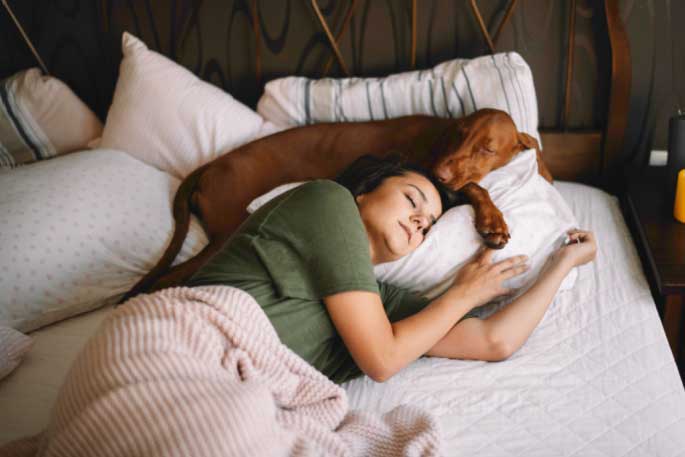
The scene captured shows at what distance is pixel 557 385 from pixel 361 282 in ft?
1.61

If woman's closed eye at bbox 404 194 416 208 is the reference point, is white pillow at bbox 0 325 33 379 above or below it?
below

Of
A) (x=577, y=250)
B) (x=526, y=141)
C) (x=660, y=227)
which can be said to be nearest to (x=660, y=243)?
(x=660, y=227)

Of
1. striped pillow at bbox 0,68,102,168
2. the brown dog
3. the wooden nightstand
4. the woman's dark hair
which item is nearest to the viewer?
the woman's dark hair

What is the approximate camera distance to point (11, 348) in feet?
A: 4.82

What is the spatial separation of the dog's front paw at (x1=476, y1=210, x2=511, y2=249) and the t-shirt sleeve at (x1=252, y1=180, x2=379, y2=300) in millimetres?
440

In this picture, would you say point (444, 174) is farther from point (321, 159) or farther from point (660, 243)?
point (660, 243)

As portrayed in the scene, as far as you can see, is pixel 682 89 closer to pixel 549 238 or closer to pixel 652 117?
pixel 652 117

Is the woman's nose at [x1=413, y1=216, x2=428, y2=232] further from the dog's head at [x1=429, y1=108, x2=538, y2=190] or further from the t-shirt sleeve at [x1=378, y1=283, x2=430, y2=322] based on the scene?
the dog's head at [x1=429, y1=108, x2=538, y2=190]

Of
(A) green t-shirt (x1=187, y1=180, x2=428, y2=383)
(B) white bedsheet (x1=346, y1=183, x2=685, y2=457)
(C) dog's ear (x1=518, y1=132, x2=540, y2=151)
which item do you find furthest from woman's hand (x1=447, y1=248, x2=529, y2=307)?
(C) dog's ear (x1=518, y1=132, x2=540, y2=151)

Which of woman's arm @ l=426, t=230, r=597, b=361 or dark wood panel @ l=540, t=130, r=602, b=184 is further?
dark wood panel @ l=540, t=130, r=602, b=184

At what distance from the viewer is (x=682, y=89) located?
1976 millimetres

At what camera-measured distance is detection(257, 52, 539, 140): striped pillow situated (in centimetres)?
190

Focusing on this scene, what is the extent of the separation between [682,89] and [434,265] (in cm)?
114

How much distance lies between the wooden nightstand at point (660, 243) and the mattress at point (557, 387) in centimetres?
7
